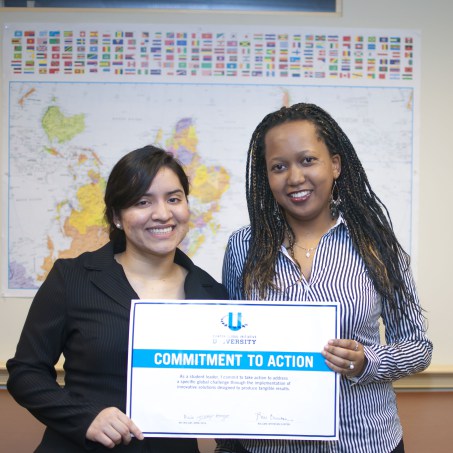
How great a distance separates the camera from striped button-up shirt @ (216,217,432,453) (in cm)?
145

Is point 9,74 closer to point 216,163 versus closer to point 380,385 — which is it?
point 216,163

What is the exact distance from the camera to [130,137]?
3125mm

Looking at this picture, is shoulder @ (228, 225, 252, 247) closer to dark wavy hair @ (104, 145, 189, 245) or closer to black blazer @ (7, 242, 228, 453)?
dark wavy hair @ (104, 145, 189, 245)

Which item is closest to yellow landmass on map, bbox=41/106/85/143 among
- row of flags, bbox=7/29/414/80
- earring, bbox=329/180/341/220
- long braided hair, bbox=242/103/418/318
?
row of flags, bbox=7/29/414/80

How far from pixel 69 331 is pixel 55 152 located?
1.88m

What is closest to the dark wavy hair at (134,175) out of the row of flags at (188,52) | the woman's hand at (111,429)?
the woman's hand at (111,429)

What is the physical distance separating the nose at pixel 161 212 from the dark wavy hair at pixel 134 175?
0.17 feet

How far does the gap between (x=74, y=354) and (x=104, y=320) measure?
12 centimetres

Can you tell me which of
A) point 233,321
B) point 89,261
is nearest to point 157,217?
point 89,261

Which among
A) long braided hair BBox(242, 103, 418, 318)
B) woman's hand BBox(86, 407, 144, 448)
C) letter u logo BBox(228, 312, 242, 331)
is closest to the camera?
woman's hand BBox(86, 407, 144, 448)

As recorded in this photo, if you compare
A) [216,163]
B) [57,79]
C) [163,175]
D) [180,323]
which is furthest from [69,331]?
[57,79]

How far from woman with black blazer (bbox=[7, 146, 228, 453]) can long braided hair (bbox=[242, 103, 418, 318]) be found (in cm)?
21

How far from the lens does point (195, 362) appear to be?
56.5 inches

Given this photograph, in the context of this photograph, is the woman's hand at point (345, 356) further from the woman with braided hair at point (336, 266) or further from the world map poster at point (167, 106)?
the world map poster at point (167, 106)
